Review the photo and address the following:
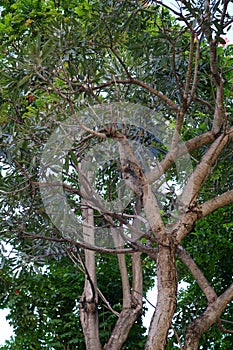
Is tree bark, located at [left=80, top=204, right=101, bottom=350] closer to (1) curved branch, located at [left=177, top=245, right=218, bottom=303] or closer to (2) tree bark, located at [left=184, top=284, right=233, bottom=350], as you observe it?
(1) curved branch, located at [left=177, top=245, right=218, bottom=303]

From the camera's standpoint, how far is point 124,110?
3.91m

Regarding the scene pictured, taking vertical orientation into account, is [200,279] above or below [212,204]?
below

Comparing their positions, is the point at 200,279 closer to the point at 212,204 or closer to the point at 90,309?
the point at 212,204

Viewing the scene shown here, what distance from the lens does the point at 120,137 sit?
319 cm

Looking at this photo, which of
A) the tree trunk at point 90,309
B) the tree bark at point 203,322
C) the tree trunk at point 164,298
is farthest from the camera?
the tree trunk at point 90,309

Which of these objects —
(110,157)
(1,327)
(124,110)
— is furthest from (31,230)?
(1,327)

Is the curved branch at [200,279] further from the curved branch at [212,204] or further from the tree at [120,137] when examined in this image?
the curved branch at [212,204]

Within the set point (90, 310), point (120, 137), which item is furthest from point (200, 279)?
point (90, 310)

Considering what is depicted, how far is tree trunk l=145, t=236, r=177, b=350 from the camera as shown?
2949 mm

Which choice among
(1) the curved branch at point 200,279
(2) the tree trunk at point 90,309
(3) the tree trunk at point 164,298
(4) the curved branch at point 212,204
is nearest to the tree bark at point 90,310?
(2) the tree trunk at point 90,309

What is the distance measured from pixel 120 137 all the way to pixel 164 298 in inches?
35.2

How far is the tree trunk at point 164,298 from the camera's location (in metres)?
2.95

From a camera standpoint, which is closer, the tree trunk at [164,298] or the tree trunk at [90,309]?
the tree trunk at [164,298]

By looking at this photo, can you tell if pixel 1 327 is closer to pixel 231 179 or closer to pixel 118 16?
pixel 231 179
